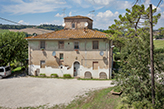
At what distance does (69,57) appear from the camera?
2089 centimetres

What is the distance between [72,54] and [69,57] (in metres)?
0.66

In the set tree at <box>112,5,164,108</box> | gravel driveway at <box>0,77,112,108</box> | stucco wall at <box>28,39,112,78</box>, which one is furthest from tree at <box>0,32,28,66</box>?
tree at <box>112,5,164,108</box>

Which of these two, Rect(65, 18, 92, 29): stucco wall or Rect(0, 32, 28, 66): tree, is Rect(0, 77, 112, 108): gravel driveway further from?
Rect(65, 18, 92, 29): stucco wall

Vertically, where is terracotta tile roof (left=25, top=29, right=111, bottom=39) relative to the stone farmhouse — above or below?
above

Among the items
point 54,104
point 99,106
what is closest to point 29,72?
point 54,104

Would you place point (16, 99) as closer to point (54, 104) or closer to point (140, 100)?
point (54, 104)

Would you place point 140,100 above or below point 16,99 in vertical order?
above

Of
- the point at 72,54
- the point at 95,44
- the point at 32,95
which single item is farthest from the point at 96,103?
the point at 72,54

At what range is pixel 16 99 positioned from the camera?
12.4 metres

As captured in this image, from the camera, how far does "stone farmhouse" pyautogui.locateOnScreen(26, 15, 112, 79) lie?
20.0 meters

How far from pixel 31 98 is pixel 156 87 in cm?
1044

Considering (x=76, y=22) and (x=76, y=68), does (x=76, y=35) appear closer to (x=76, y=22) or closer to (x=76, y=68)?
(x=76, y=22)

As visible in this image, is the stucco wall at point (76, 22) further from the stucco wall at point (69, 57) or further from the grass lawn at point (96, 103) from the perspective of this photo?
the grass lawn at point (96, 103)

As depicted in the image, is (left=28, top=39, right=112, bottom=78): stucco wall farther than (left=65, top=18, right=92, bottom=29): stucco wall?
No
